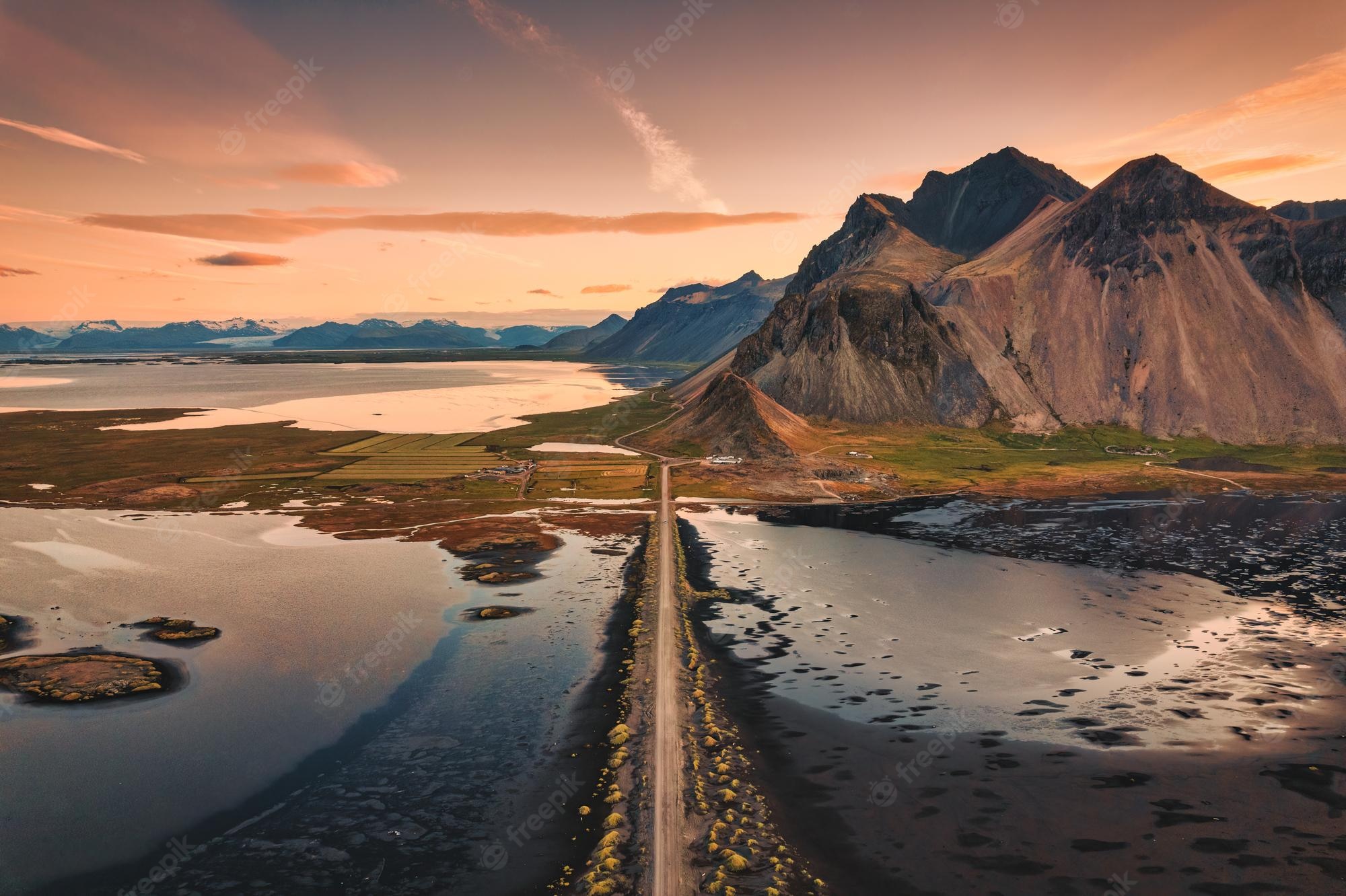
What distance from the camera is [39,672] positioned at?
1781 inches

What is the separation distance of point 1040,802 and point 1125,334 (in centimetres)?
17704

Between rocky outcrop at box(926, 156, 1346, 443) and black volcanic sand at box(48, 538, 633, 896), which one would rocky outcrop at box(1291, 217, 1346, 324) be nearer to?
rocky outcrop at box(926, 156, 1346, 443)

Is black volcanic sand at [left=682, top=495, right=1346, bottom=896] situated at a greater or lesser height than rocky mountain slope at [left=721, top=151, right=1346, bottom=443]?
lesser

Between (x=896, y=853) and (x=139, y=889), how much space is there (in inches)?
1264

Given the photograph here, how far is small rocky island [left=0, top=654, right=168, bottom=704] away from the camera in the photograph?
42.9 metres

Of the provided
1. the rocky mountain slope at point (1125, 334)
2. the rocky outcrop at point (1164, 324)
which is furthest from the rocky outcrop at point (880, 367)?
the rocky outcrop at point (1164, 324)

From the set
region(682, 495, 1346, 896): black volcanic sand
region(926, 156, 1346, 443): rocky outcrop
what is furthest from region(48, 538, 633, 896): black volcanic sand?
region(926, 156, 1346, 443): rocky outcrop

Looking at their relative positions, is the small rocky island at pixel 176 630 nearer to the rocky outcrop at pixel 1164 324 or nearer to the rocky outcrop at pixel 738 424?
the rocky outcrop at pixel 738 424

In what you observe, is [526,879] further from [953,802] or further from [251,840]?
[953,802]

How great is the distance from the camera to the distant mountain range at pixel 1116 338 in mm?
153000

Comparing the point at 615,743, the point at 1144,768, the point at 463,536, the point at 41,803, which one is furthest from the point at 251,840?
the point at 463,536

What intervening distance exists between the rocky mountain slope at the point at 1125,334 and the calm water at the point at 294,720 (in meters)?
111

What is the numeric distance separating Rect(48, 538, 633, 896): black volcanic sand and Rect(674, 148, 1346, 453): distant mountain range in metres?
102

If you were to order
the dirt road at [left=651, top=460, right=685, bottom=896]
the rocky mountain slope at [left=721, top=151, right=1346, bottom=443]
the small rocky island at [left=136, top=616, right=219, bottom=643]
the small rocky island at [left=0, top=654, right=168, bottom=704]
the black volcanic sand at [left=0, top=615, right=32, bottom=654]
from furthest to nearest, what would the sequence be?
the rocky mountain slope at [left=721, top=151, right=1346, bottom=443], the small rocky island at [left=136, top=616, right=219, bottom=643], the black volcanic sand at [left=0, top=615, right=32, bottom=654], the small rocky island at [left=0, top=654, right=168, bottom=704], the dirt road at [left=651, top=460, right=685, bottom=896]
